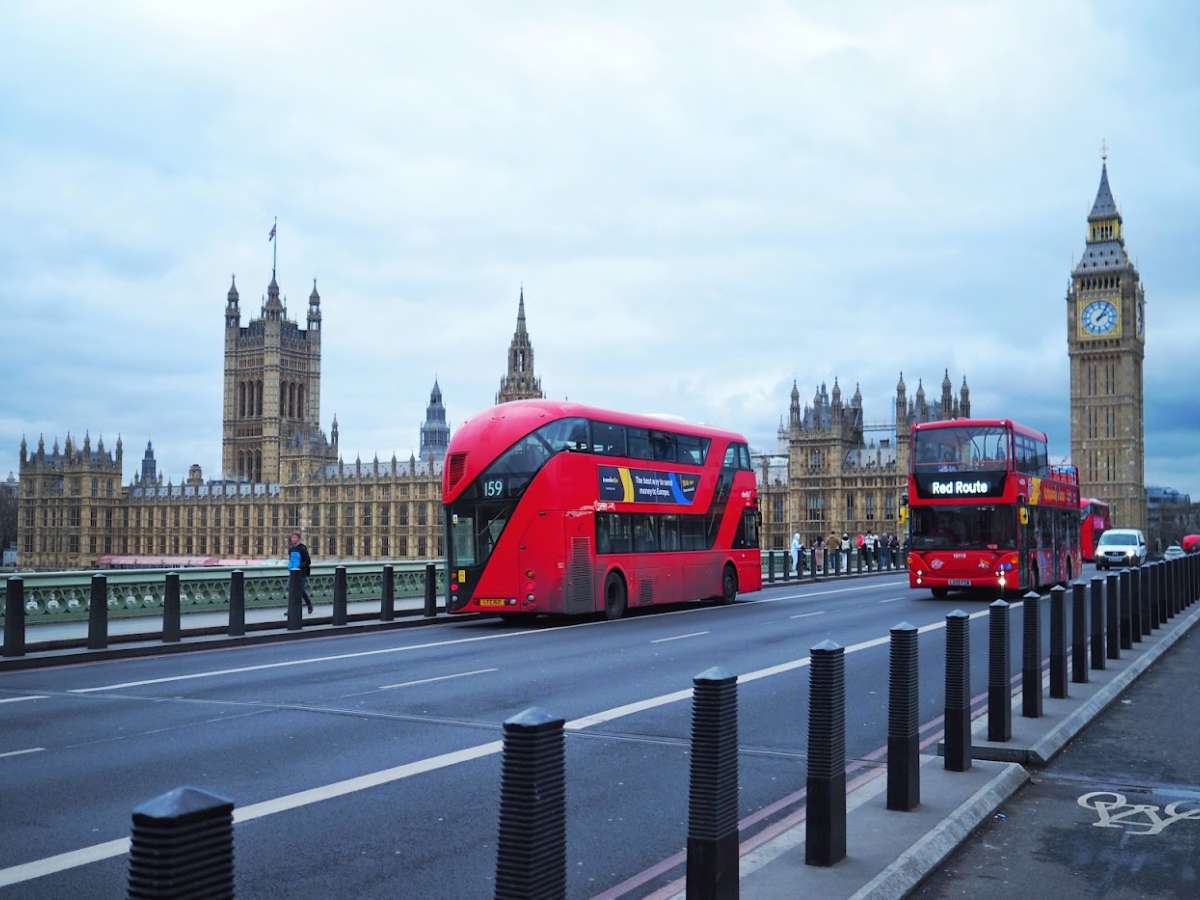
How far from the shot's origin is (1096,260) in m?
131

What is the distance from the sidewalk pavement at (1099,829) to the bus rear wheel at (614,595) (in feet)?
42.6

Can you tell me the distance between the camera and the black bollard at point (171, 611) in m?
17.8

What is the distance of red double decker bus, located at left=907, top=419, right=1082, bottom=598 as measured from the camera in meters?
26.4

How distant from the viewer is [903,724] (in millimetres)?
6891

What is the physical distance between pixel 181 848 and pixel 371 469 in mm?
136799

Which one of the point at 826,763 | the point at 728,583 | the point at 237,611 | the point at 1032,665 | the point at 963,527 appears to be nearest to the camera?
the point at 826,763

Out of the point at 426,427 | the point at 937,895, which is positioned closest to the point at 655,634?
the point at 937,895

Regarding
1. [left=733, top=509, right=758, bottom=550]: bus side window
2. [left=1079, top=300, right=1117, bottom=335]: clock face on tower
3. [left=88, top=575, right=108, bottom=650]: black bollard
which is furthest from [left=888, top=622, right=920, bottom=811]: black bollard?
[left=1079, top=300, right=1117, bottom=335]: clock face on tower

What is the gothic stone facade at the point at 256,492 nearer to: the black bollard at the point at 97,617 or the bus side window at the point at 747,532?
the bus side window at the point at 747,532

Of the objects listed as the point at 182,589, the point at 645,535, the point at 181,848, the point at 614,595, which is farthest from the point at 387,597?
the point at 181,848

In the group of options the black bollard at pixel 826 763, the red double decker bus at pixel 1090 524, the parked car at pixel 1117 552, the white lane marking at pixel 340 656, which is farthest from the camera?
the red double decker bus at pixel 1090 524

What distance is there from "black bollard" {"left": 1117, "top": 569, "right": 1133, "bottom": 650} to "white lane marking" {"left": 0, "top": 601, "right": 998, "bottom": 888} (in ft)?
20.4

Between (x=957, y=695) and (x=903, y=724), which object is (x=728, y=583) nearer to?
(x=957, y=695)

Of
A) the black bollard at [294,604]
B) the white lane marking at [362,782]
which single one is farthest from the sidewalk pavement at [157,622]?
the white lane marking at [362,782]
